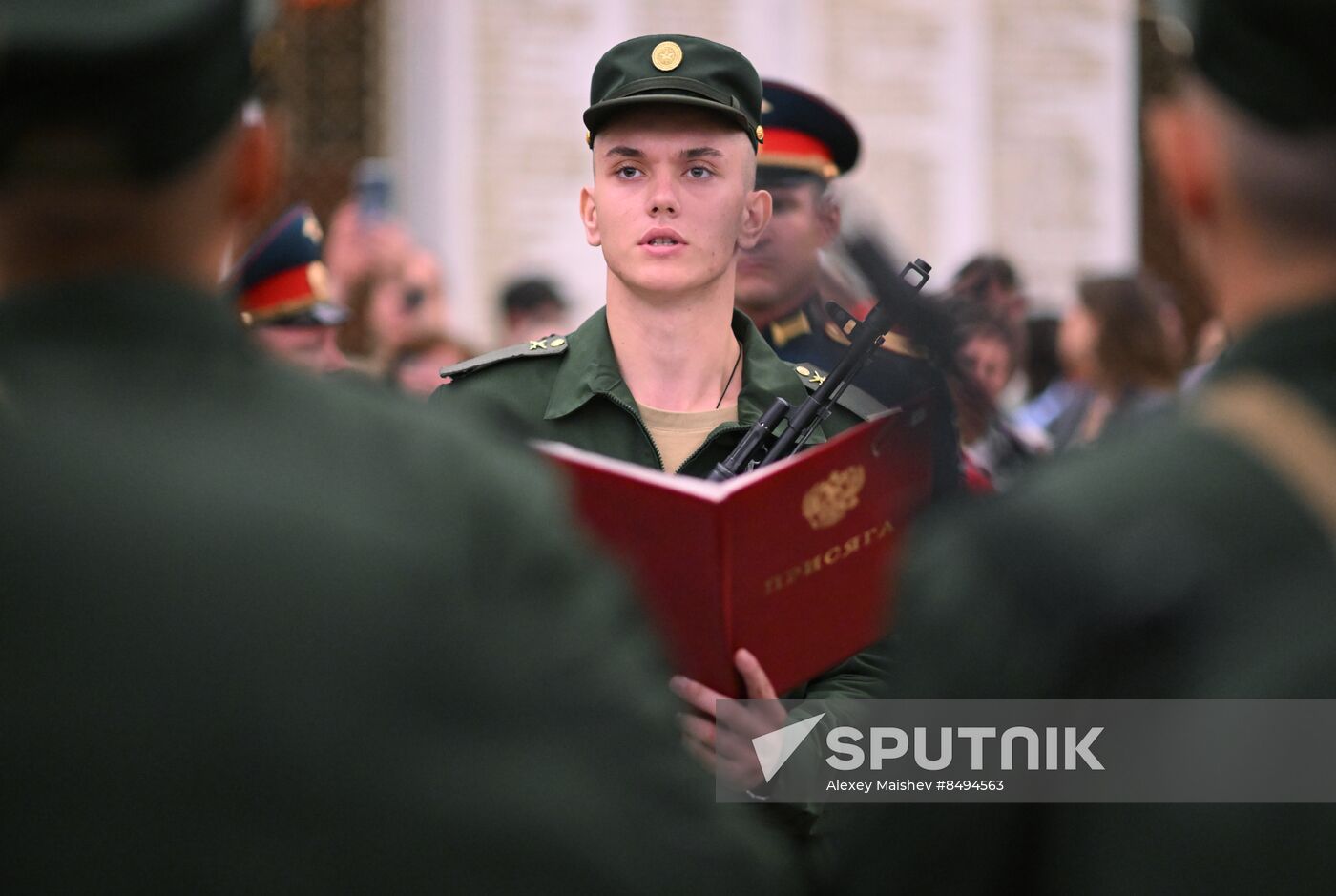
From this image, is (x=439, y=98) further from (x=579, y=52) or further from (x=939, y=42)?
(x=939, y=42)

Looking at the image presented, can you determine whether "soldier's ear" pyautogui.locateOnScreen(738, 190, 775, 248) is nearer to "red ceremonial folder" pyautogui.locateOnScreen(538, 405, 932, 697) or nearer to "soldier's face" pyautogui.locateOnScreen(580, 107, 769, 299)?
"soldier's face" pyautogui.locateOnScreen(580, 107, 769, 299)

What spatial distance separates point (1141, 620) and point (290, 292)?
153 inches

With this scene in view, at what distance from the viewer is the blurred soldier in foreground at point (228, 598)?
1.22m

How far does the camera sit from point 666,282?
2.90m

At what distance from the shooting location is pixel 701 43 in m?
2.94

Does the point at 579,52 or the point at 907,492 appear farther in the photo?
the point at 579,52

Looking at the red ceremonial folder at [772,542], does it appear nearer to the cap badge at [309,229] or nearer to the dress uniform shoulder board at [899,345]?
the dress uniform shoulder board at [899,345]

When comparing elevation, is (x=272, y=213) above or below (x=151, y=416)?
above

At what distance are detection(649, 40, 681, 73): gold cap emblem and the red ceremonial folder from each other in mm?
710

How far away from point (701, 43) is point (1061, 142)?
7.96 metres

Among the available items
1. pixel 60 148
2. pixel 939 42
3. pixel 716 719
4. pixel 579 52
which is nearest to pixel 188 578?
pixel 60 148

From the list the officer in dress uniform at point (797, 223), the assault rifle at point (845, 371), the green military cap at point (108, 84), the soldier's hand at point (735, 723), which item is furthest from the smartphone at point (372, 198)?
the green military cap at point (108, 84)

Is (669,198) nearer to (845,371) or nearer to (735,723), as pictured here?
(845,371)

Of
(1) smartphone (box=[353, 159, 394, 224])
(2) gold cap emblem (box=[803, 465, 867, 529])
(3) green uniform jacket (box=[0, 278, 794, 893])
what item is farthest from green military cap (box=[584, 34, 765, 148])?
(1) smartphone (box=[353, 159, 394, 224])
